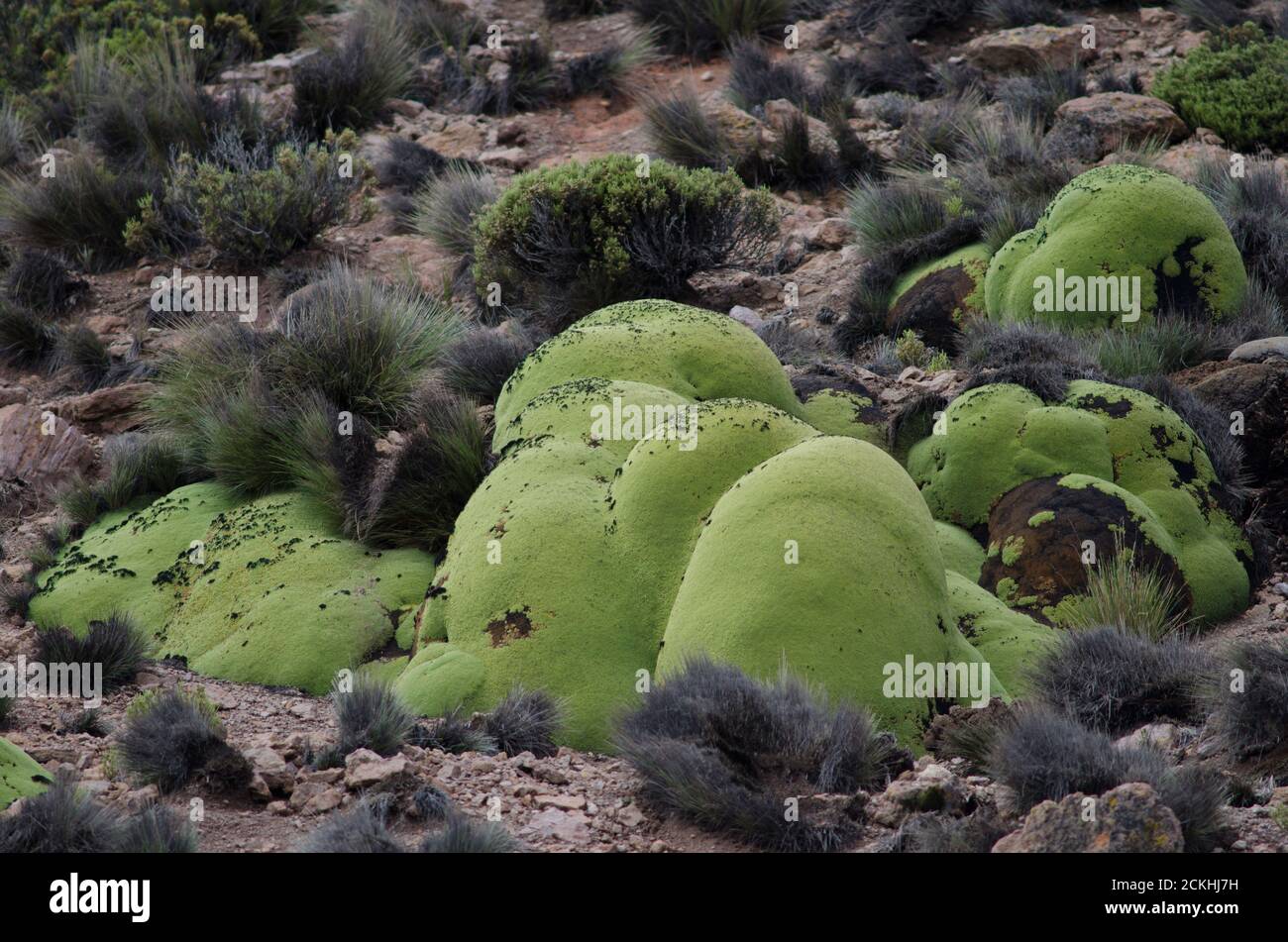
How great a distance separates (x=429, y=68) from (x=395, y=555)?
10.8 meters

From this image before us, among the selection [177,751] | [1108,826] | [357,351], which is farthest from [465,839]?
[357,351]

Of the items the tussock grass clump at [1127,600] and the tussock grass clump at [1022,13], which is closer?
the tussock grass clump at [1127,600]

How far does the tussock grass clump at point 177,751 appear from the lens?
472cm

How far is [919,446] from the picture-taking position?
8.02 m

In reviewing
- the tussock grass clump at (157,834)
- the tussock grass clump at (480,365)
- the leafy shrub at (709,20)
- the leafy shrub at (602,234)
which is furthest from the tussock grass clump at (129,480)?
the leafy shrub at (709,20)

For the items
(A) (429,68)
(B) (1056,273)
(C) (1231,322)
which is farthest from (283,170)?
(C) (1231,322)

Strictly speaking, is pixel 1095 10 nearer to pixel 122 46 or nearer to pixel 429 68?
pixel 429 68

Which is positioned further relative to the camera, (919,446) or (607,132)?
(607,132)

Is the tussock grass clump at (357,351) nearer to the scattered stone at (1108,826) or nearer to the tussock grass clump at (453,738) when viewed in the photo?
the tussock grass clump at (453,738)

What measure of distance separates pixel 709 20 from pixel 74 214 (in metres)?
8.27

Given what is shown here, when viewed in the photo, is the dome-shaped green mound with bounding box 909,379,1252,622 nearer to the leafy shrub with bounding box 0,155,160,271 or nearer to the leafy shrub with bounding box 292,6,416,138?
the leafy shrub with bounding box 0,155,160,271

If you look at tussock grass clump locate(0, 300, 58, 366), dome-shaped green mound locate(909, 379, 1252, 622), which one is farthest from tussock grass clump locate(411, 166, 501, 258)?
dome-shaped green mound locate(909, 379, 1252, 622)

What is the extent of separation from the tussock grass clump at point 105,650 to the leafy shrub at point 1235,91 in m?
11.4

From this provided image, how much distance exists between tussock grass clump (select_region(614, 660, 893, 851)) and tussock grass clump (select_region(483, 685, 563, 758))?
0.57 m
